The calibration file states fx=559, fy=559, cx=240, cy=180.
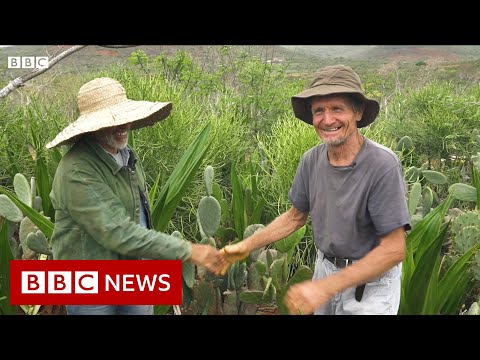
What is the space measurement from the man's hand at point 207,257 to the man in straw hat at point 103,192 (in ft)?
0.04

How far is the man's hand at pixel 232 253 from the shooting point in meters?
1.86

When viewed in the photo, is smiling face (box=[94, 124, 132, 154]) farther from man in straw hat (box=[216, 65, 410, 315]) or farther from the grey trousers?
the grey trousers

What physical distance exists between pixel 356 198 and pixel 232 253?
0.52 meters

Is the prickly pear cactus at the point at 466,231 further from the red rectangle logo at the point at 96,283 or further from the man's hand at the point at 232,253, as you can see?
the red rectangle logo at the point at 96,283

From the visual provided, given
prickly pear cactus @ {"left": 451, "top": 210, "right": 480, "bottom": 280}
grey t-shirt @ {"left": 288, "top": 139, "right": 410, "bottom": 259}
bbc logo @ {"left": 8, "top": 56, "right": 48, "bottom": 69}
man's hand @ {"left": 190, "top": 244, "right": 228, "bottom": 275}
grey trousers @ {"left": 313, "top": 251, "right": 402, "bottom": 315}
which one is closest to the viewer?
grey t-shirt @ {"left": 288, "top": 139, "right": 410, "bottom": 259}

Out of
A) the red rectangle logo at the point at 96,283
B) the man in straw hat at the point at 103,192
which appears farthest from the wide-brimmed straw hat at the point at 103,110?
the red rectangle logo at the point at 96,283

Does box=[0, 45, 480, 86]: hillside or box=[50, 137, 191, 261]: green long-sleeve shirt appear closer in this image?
box=[50, 137, 191, 261]: green long-sleeve shirt

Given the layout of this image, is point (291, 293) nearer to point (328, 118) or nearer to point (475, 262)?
point (328, 118)

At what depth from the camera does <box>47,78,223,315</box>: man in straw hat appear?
4.91 ft

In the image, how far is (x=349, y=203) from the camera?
1.55m

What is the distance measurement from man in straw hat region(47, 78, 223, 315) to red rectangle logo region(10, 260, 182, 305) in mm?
26

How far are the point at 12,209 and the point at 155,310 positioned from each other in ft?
2.16

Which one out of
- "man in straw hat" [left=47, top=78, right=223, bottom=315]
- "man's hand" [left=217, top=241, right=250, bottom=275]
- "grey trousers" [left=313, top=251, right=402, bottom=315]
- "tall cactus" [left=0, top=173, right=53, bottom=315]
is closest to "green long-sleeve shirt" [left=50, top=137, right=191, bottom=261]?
"man in straw hat" [left=47, top=78, right=223, bottom=315]

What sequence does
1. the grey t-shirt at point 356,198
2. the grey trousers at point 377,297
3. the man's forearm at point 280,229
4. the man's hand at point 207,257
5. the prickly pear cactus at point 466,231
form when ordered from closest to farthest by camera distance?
the grey t-shirt at point 356,198, the grey trousers at point 377,297, the man's hand at point 207,257, the man's forearm at point 280,229, the prickly pear cactus at point 466,231
